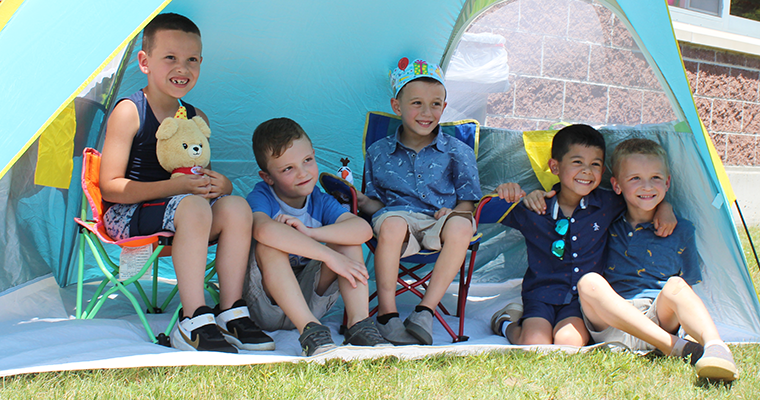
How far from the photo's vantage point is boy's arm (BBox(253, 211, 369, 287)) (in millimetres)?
1815

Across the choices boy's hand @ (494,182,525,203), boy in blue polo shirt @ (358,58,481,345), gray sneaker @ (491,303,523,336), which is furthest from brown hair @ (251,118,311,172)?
gray sneaker @ (491,303,523,336)

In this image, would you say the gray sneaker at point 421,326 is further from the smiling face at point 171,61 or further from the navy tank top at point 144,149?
the smiling face at point 171,61

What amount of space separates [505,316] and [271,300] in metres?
0.85

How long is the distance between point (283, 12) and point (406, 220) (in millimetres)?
1173

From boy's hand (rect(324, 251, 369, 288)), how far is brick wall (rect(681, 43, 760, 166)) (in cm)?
381

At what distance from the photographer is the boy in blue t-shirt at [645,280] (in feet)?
5.41

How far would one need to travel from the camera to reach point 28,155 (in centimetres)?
208

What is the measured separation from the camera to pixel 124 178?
1956mm

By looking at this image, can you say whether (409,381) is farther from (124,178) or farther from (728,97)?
(728,97)

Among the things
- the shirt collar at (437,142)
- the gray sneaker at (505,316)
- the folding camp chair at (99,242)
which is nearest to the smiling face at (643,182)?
the gray sneaker at (505,316)

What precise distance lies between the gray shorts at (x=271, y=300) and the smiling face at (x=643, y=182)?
1.08m

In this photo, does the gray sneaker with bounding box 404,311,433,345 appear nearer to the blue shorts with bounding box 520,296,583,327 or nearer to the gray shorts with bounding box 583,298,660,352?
the blue shorts with bounding box 520,296,583,327

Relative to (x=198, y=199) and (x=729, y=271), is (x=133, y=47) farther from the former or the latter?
(x=729, y=271)

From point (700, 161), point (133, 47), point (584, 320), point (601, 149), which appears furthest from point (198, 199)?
point (700, 161)
